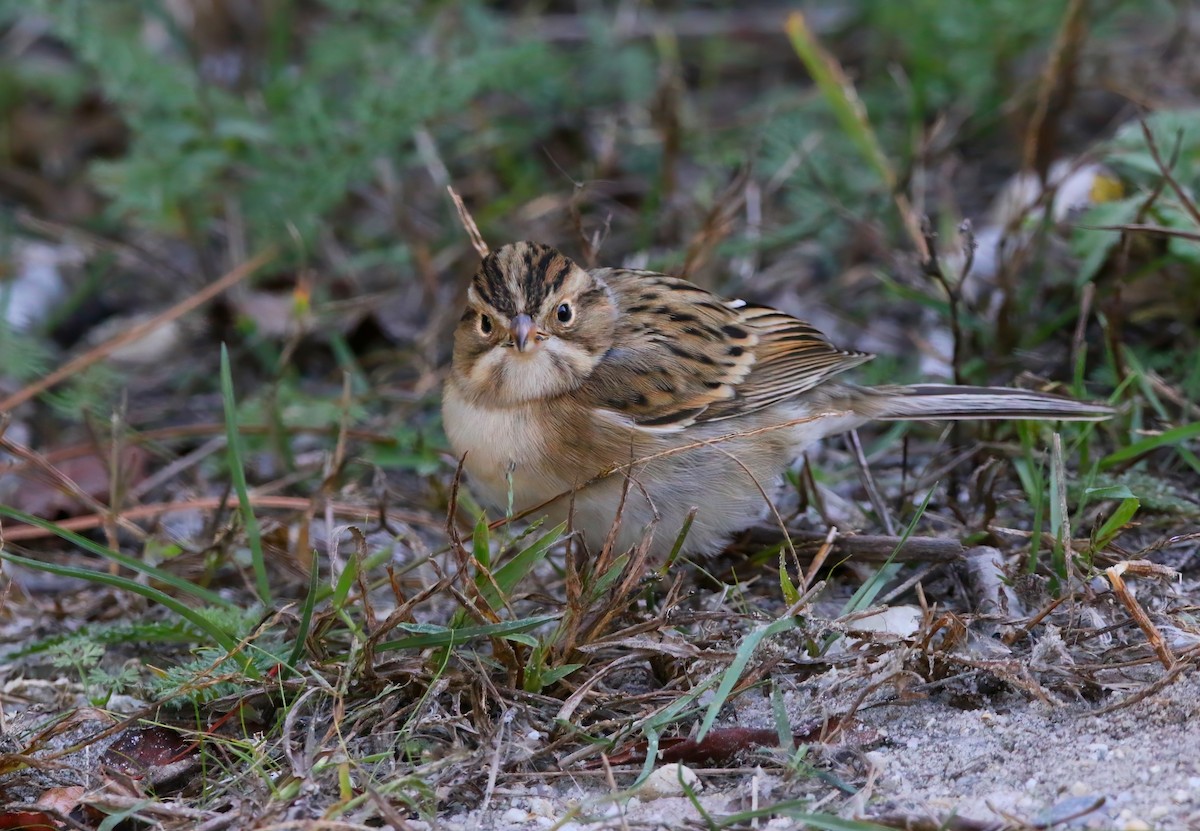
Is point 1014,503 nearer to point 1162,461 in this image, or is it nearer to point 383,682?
point 1162,461

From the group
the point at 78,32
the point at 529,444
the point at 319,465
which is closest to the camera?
the point at 529,444

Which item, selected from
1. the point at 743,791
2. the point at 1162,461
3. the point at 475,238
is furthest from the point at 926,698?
the point at 475,238

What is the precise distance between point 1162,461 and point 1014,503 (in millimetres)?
504

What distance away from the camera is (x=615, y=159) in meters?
6.68

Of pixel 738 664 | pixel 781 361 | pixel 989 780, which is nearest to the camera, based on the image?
pixel 989 780

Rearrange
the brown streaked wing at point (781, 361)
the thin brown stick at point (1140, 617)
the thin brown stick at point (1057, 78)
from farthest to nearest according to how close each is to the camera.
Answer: the thin brown stick at point (1057, 78) < the brown streaked wing at point (781, 361) < the thin brown stick at point (1140, 617)

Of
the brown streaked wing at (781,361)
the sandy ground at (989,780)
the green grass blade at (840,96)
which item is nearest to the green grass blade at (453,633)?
the sandy ground at (989,780)

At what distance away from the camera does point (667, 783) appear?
3.06 metres

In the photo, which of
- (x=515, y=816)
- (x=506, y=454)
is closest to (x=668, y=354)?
(x=506, y=454)

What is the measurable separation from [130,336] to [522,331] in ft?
7.11

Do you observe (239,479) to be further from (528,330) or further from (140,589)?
(528,330)

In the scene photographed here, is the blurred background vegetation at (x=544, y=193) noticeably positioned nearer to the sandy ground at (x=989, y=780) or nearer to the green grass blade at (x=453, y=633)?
the green grass blade at (x=453, y=633)

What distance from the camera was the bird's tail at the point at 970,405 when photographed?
4.18 meters

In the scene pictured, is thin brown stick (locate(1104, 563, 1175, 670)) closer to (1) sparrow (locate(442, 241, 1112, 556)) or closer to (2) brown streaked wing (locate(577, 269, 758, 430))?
(1) sparrow (locate(442, 241, 1112, 556))
